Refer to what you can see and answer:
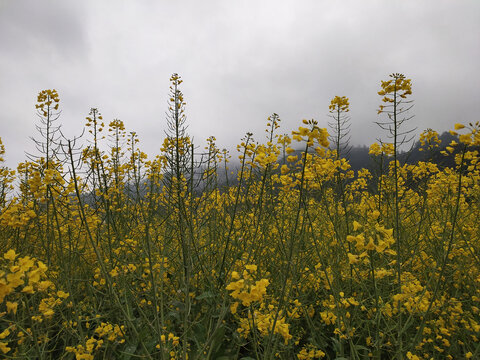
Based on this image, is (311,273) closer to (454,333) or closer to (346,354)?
(346,354)

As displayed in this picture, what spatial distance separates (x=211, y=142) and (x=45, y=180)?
7.50 ft

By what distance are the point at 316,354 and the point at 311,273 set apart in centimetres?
127

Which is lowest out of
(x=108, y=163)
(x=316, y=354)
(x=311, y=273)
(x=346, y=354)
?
(x=346, y=354)

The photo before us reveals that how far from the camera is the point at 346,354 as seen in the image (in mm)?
2838

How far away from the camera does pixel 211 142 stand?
385cm

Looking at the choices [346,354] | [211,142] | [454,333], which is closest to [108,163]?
[211,142]

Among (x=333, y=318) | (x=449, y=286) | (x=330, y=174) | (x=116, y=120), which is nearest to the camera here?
(x=333, y=318)

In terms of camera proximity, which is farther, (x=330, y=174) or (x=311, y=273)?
(x=311, y=273)

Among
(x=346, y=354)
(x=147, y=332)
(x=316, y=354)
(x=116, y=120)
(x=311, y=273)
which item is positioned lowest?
(x=346, y=354)

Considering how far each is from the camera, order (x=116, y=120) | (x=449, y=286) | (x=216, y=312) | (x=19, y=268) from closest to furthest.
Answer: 1. (x=19, y=268)
2. (x=216, y=312)
3. (x=449, y=286)
4. (x=116, y=120)

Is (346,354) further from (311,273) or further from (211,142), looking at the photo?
(211,142)

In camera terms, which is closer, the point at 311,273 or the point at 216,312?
the point at 216,312

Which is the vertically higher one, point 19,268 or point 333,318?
point 19,268

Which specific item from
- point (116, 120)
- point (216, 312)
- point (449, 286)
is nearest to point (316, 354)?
point (216, 312)
